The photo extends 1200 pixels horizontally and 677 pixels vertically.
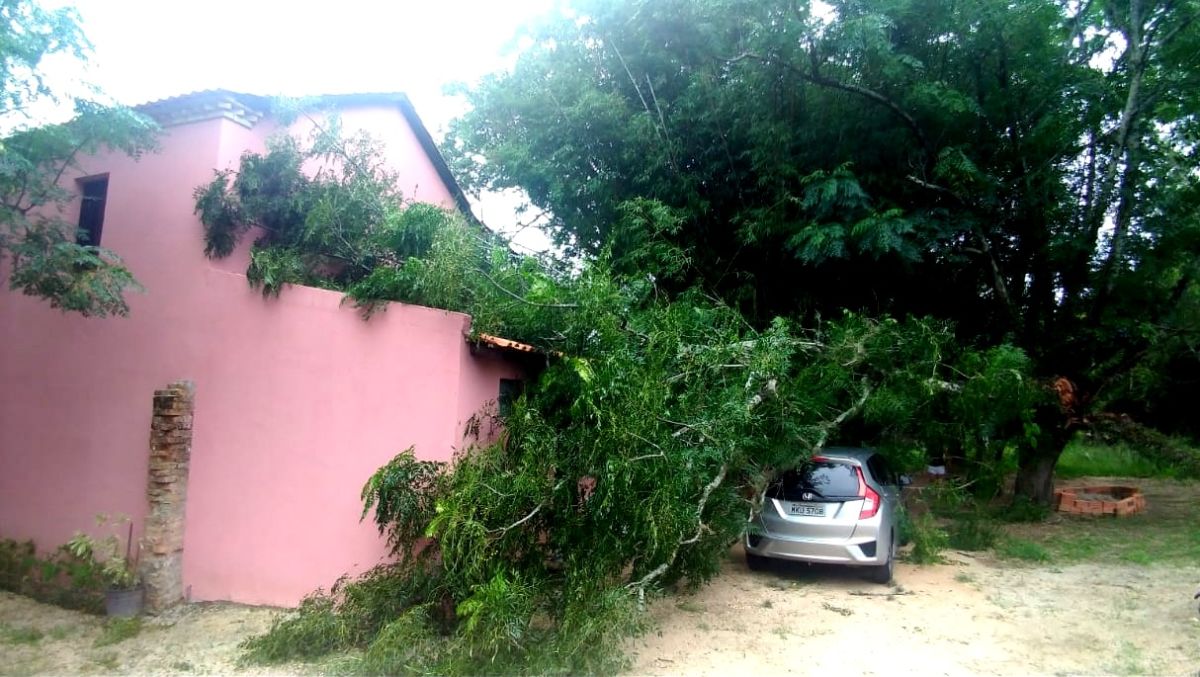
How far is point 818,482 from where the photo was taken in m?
6.98

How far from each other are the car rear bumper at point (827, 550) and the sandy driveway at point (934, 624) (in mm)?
331

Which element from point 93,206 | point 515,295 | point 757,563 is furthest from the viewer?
point 93,206

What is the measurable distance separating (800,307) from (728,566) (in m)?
3.94

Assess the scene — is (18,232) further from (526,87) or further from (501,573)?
(526,87)

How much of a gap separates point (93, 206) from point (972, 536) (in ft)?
37.7

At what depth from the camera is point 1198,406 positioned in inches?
577

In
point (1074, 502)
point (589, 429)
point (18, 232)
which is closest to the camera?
point (589, 429)

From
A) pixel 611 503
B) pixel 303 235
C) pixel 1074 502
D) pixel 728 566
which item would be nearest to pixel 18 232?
pixel 303 235

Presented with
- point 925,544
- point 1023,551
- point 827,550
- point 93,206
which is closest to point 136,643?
point 93,206

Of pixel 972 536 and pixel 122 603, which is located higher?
pixel 972 536

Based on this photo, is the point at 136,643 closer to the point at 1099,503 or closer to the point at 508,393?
the point at 508,393

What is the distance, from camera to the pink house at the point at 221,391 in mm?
6398

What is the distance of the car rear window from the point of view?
6.89m

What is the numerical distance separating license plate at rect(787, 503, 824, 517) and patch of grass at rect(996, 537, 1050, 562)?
11.1 feet
